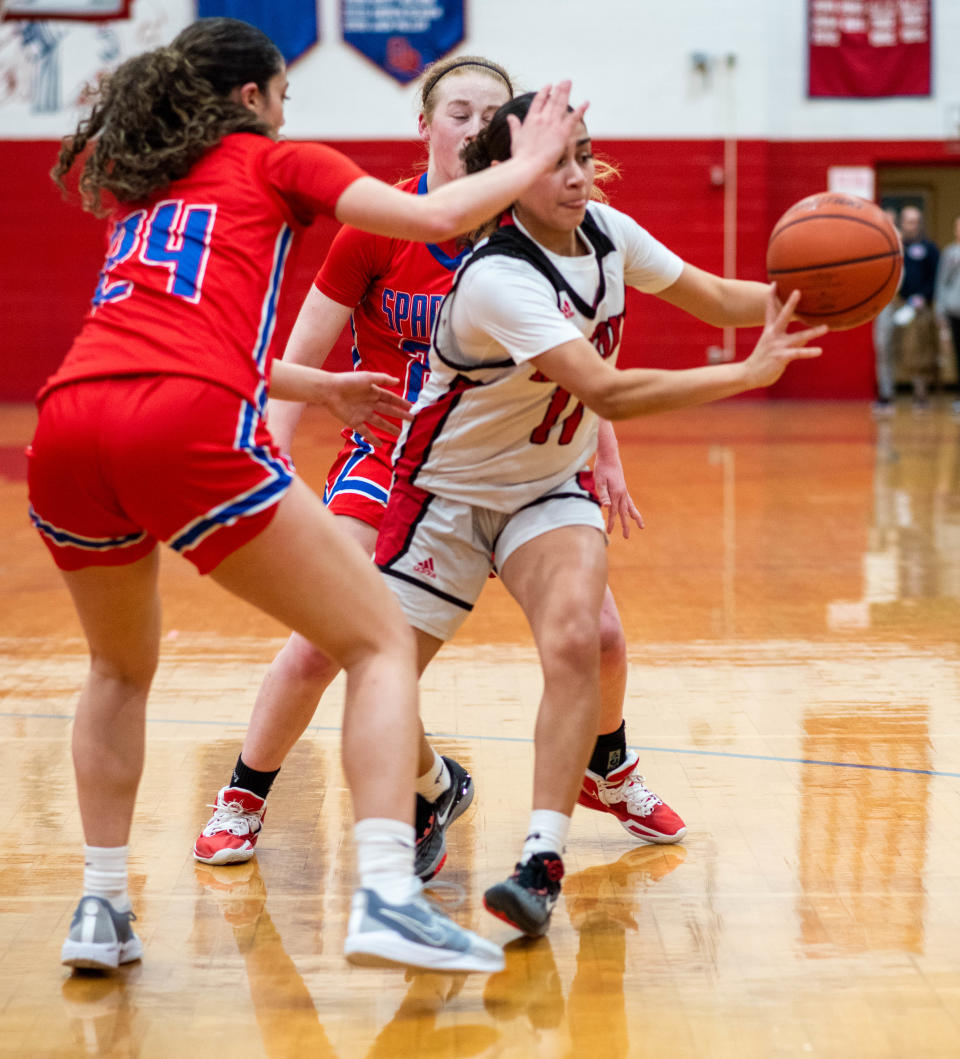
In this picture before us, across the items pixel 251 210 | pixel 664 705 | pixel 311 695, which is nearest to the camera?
pixel 251 210

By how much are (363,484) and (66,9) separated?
12568 mm

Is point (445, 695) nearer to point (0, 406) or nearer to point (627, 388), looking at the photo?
point (627, 388)

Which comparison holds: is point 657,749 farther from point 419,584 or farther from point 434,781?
point 419,584

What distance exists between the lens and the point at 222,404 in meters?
2.07

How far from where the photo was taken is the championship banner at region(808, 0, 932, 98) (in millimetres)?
14258

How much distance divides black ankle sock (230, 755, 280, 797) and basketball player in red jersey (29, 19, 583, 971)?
0.67 meters

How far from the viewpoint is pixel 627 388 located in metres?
2.32

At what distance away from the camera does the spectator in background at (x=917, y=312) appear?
13.6 m

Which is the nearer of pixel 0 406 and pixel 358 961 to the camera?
pixel 358 961

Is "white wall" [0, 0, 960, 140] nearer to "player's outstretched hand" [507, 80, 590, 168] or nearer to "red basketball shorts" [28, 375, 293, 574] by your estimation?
"player's outstretched hand" [507, 80, 590, 168]

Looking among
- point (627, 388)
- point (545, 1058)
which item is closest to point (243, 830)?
point (545, 1058)

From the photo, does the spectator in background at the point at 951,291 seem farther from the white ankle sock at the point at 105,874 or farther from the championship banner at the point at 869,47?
the white ankle sock at the point at 105,874

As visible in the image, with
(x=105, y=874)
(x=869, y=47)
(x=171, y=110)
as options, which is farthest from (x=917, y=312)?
(x=105, y=874)

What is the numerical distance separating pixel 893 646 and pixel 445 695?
61.8 inches
